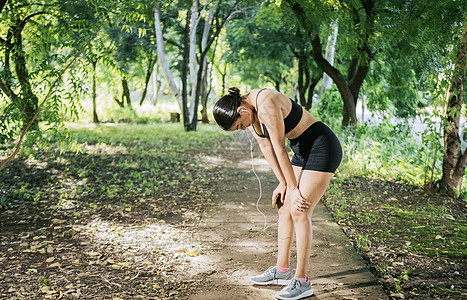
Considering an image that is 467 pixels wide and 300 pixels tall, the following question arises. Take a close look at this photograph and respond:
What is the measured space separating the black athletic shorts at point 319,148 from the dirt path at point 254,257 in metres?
1.01

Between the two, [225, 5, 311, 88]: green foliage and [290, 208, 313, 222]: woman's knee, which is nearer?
[290, 208, 313, 222]: woman's knee

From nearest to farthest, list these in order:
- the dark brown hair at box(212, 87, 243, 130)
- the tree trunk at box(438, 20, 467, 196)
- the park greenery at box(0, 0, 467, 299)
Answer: the dark brown hair at box(212, 87, 243, 130) → the park greenery at box(0, 0, 467, 299) → the tree trunk at box(438, 20, 467, 196)

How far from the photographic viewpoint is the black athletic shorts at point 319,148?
10.6 ft

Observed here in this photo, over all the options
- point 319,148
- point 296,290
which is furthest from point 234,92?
point 296,290

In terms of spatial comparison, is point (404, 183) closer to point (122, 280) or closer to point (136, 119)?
point (122, 280)

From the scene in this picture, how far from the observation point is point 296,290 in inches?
128

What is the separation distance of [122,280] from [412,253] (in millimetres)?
2816

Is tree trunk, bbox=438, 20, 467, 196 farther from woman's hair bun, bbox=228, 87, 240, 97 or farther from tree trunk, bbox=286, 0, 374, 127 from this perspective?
woman's hair bun, bbox=228, 87, 240, 97

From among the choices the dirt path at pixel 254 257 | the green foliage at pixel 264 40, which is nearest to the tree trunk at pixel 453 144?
the dirt path at pixel 254 257

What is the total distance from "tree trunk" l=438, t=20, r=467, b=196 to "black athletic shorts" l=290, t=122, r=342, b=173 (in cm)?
384

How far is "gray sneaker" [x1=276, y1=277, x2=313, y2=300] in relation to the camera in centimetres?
324

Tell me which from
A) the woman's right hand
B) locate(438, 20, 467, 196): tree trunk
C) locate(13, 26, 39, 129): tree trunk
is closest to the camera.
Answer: the woman's right hand

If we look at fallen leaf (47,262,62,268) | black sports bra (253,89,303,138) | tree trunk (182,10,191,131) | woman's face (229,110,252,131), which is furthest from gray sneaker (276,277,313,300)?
tree trunk (182,10,191,131)

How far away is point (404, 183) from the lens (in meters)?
7.62
